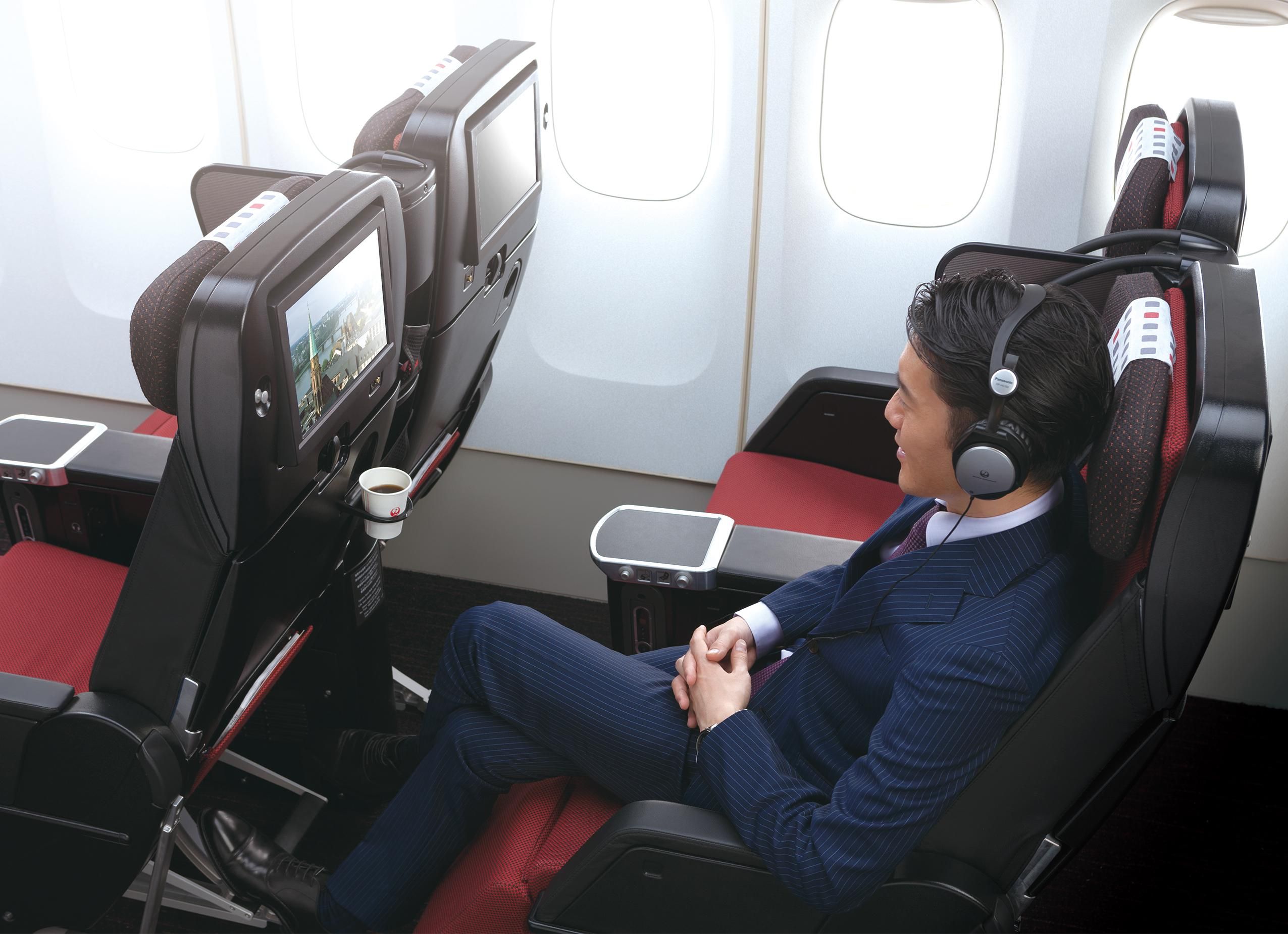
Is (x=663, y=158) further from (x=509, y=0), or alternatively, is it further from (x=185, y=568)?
(x=185, y=568)

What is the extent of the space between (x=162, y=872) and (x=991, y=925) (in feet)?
4.63

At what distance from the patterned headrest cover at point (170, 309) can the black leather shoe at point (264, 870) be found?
102 cm

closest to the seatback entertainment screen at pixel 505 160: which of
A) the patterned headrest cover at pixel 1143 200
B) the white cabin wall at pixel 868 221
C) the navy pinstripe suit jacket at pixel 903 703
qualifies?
the white cabin wall at pixel 868 221

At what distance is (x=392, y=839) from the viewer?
6.03ft

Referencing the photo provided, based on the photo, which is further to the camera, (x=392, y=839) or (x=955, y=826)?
(x=392, y=839)

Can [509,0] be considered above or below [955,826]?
above

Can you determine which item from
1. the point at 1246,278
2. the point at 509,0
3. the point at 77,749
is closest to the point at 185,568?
the point at 77,749

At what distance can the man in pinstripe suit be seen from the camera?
136 cm

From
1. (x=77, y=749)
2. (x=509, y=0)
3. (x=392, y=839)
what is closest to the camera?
(x=77, y=749)

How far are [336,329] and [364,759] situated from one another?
1.11m

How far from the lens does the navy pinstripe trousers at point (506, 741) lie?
1733mm

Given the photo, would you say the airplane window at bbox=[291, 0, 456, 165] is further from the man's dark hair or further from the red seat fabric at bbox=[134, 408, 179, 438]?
the man's dark hair

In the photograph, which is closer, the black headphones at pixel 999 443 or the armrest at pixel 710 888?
the black headphones at pixel 999 443

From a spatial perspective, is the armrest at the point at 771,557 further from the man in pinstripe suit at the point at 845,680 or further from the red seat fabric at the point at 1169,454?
the red seat fabric at the point at 1169,454
